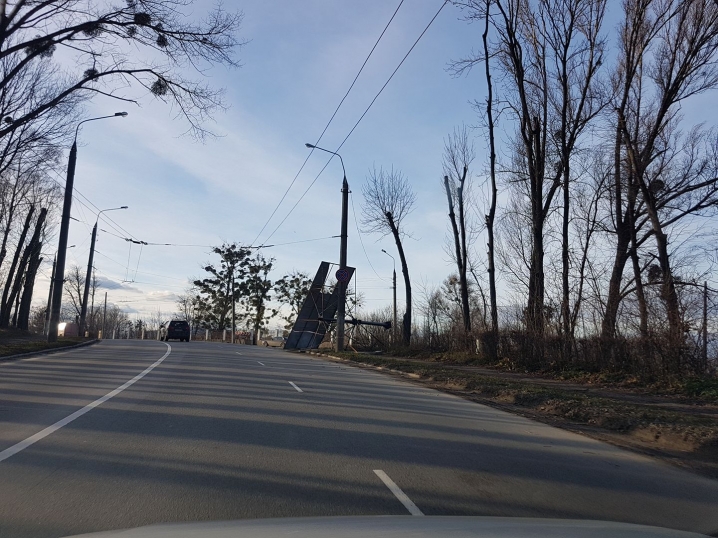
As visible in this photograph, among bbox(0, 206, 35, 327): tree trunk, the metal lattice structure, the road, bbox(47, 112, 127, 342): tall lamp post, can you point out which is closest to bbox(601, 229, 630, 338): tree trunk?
the road

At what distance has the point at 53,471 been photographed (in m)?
6.60

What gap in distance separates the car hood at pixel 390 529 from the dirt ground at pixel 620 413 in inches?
172

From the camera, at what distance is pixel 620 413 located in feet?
37.3

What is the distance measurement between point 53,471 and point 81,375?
1016 centimetres

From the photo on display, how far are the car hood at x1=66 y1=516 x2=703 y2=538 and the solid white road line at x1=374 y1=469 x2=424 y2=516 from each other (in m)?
0.99

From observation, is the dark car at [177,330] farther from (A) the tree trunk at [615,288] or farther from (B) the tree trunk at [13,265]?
(A) the tree trunk at [615,288]

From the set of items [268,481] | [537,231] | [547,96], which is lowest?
[268,481]

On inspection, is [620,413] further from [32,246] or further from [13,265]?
[13,265]

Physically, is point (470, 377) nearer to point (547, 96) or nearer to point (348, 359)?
point (348, 359)

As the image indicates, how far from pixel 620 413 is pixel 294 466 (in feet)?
22.2

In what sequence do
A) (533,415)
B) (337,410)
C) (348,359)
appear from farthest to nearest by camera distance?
(348,359) < (533,415) < (337,410)

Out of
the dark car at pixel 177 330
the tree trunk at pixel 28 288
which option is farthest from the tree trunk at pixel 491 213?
the tree trunk at pixel 28 288

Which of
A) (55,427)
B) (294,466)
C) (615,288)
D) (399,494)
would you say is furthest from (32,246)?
(399,494)

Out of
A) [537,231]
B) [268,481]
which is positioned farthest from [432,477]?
[537,231]
